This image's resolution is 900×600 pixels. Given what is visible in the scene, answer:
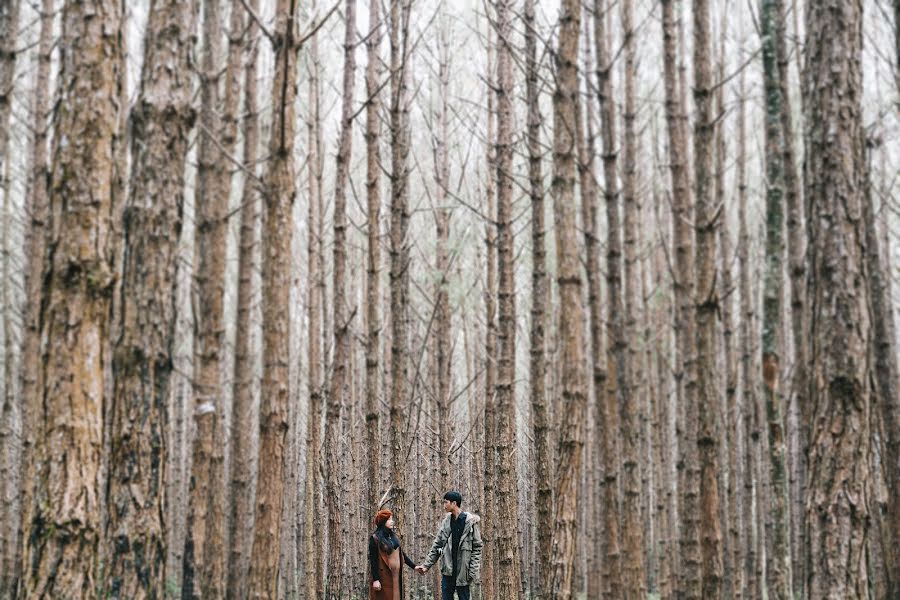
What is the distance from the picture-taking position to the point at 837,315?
3596 mm

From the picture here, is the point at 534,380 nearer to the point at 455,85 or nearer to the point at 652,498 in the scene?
the point at 455,85

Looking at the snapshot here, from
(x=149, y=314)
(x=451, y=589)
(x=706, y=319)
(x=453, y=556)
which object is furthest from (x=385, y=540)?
(x=149, y=314)

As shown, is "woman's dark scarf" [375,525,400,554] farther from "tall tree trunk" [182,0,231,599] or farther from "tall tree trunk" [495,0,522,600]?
"tall tree trunk" [182,0,231,599]

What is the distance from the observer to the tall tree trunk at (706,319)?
491 centimetres

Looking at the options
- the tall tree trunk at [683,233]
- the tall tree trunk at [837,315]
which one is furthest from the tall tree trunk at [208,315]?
the tall tree trunk at [837,315]

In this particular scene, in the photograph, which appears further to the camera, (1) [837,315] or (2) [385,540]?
(2) [385,540]

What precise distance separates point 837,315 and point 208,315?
3957 millimetres

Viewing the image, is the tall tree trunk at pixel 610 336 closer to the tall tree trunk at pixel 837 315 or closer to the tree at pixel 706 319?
the tree at pixel 706 319

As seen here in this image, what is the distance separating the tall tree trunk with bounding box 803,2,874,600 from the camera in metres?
3.54

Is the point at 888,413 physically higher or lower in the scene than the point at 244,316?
lower

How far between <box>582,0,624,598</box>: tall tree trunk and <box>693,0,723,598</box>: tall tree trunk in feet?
2.37

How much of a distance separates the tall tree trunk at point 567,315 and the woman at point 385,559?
2860 mm

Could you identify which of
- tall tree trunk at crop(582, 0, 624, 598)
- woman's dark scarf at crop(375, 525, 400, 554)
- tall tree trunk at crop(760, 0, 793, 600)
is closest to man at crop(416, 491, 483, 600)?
woman's dark scarf at crop(375, 525, 400, 554)

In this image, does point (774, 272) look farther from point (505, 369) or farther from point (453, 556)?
point (453, 556)
